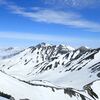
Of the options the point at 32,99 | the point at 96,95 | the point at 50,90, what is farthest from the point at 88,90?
the point at 32,99

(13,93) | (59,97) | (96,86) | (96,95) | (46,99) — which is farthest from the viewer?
(96,86)

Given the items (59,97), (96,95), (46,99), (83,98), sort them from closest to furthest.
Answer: (46,99) < (59,97) < (83,98) < (96,95)

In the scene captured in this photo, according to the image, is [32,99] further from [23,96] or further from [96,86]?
[96,86]

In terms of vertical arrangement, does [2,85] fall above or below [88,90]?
above

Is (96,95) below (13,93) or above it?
below

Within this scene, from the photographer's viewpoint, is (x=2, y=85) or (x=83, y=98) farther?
(x=83, y=98)

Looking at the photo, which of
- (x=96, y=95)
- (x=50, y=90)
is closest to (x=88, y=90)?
(x=96, y=95)

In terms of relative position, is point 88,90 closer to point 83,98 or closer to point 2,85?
point 83,98

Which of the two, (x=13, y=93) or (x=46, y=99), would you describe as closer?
(x=13, y=93)

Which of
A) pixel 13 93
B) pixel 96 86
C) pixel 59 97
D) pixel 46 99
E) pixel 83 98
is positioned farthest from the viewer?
pixel 96 86
